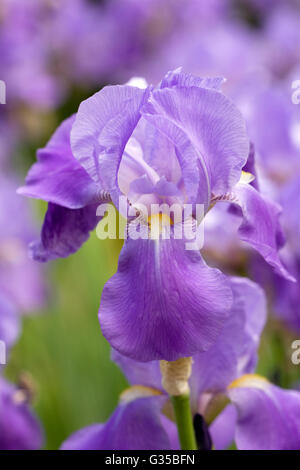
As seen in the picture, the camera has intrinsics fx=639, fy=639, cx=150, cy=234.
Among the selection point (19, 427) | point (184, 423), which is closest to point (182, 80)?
point (184, 423)

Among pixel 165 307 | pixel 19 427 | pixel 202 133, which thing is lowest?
pixel 19 427

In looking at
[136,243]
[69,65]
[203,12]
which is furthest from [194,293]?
[203,12]

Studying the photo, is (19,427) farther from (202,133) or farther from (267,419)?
(202,133)

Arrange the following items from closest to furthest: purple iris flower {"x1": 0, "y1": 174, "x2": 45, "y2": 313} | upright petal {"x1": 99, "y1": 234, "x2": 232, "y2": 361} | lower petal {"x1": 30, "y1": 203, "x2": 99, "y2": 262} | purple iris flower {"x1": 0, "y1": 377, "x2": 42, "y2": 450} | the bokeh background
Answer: upright petal {"x1": 99, "y1": 234, "x2": 232, "y2": 361}, lower petal {"x1": 30, "y1": 203, "x2": 99, "y2": 262}, purple iris flower {"x1": 0, "y1": 377, "x2": 42, "y2": 450}, the bokeh background, purple iris flower {"x1": 0, "y1": 174, "x2": 45, "y2": 313}

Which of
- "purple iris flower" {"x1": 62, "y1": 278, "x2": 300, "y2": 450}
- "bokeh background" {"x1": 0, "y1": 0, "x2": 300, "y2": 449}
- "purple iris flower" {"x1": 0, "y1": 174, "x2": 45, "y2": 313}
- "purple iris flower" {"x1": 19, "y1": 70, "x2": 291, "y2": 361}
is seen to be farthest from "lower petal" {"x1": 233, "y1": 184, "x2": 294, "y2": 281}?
"purple iris flower" {"x1": 0, "y1": 174, "x2": 45, "y2": 313}

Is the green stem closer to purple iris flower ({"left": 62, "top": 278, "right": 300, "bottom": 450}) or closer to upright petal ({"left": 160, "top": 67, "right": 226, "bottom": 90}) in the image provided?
purple iris flower ({"left": 62, "top": 278, "right": 300, "bottom": 450})

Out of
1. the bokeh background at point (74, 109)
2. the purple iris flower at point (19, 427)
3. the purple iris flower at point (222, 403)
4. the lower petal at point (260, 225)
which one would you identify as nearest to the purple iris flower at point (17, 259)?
the bokeh background at point (74, 109)

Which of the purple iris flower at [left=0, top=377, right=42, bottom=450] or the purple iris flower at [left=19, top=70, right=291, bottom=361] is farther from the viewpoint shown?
the purple iris flower at [left=0, top=377, right=42, bottom=450]
